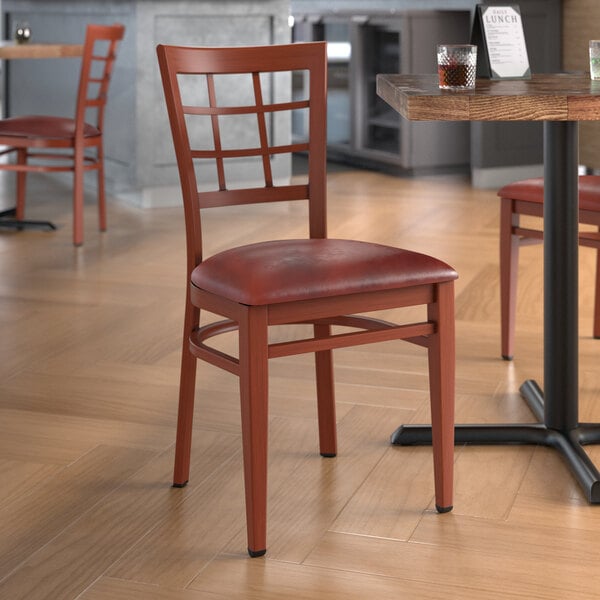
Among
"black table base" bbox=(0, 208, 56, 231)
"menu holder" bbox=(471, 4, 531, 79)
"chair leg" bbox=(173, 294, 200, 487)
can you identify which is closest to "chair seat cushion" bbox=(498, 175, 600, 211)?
"menu holder" bbox=(471, 4, 531, 79)

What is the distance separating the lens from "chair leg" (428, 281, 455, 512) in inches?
80.4

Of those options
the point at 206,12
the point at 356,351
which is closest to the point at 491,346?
the point at 356,351

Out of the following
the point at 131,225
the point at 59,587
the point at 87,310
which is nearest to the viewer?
the point at 59,587

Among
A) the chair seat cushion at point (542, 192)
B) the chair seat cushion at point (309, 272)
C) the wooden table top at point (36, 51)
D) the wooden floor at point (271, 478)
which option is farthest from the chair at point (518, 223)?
the wooden table top at point (36, 51)

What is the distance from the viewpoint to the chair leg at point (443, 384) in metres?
2.04

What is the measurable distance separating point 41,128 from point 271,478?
280cm

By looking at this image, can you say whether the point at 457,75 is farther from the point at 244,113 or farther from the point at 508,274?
the point at 508,274

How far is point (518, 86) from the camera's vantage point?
7.11 feet

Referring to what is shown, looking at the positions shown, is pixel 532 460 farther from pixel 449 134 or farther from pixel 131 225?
pixel 449 134

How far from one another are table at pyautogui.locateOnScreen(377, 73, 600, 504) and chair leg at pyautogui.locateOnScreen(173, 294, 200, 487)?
0.50 m

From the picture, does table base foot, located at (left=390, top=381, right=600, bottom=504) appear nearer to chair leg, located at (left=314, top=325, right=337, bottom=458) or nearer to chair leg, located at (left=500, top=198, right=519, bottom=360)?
chair leg, located at (left=314, top=325, right=337, bottom=458)

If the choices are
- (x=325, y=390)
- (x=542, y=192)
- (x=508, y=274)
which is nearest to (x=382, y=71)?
(x=508, y=274)

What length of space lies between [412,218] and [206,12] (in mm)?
1513

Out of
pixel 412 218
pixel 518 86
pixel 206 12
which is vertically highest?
pixel 206 12
